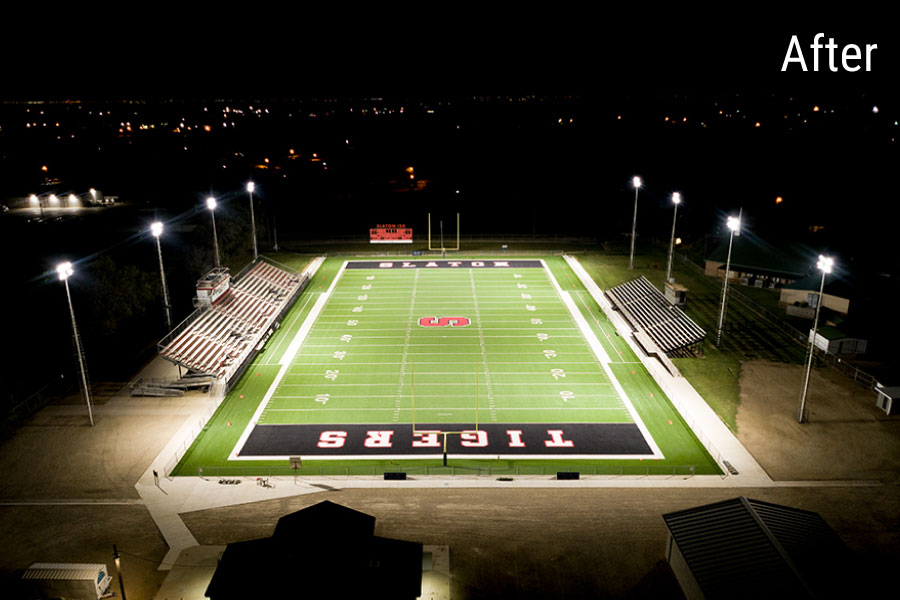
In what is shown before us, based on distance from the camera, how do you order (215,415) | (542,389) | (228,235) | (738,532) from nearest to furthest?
(738,532) < (215,415) < (542,389) < (228,235)

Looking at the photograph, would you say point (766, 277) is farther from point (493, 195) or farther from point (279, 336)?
point (493, 195)

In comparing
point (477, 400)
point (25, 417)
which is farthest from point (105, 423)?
point (477, 400)

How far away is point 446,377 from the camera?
1170 inches

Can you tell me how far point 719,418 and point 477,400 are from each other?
10612 millimetres

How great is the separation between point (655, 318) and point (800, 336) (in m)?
8.05

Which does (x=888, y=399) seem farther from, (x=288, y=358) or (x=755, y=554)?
(x=288, y=358)

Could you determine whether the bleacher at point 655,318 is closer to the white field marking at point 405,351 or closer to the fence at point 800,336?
the fence at point 800,336

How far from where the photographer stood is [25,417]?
25078 mm

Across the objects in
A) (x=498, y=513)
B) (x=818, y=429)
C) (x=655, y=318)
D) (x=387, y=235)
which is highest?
(x=387, y=235)

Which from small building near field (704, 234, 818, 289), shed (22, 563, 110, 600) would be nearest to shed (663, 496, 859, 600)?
shed (22, 563, 110, 600)

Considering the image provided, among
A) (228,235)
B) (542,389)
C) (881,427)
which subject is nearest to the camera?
(881,427)

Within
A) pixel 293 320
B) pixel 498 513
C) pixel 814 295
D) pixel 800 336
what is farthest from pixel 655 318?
pixel 293 320

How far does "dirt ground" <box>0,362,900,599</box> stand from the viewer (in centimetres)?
1617

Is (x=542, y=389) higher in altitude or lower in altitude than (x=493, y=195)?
lower
